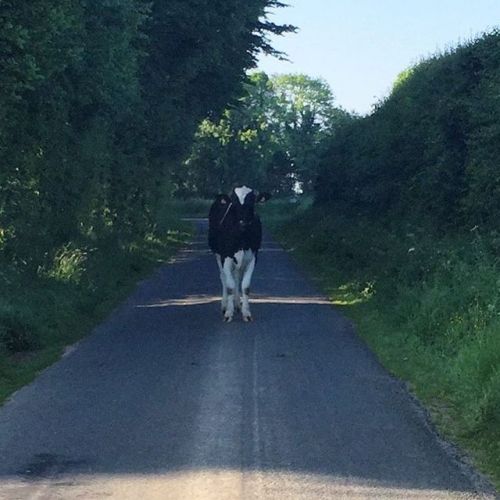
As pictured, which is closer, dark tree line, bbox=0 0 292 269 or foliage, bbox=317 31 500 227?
dark tree line, bbox=0 0 292 269

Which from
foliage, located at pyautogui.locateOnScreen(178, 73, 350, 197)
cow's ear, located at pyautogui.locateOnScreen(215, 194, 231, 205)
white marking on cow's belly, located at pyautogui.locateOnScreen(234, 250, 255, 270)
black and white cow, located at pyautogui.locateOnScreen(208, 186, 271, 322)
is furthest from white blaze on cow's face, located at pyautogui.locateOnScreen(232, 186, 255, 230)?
foliage, located at pyautogui.locateOnScreen(178, 73, 350, 197)

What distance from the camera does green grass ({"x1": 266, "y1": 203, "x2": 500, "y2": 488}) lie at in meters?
10.3

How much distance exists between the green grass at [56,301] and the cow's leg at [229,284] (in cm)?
223

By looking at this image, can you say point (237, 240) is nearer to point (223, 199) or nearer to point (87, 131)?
point (223, 199)

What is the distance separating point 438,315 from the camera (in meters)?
15.4

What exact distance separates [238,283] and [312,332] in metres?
2.76

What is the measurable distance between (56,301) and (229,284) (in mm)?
2909

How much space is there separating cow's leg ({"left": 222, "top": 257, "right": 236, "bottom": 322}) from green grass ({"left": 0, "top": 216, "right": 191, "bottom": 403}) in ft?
7.31

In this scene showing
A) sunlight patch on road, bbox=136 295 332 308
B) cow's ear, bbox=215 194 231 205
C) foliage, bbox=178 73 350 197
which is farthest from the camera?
foliage, bbox=178 73 350 197

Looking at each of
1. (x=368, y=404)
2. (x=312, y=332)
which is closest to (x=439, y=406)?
(x=368, y=404)

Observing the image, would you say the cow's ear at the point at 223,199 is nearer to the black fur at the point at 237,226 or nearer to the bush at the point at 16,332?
the black fur at the point at 237,226

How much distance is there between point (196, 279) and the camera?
27.6 metres

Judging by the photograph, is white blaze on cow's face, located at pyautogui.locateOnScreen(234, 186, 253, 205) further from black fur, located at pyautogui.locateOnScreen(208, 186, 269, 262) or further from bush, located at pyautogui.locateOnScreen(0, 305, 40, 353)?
bush, located at pyautogui.locateOnScreen(0, 305, 40, 353)

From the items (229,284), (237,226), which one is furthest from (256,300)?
(229,284)
